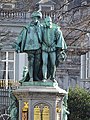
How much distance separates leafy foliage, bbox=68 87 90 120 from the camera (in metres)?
30.3

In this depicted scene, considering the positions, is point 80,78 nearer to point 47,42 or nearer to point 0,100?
point 0,100

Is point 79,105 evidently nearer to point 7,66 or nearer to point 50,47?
point 7,66

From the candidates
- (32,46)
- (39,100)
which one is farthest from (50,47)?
(39,100)

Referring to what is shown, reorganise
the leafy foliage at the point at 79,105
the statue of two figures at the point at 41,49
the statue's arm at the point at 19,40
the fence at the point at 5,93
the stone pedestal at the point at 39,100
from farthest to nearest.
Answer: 1. the fence at the point at 5,93
2. the leafy foliage at the point at 79,105
3. the statue's arm at the point at 19,40
4. the statue of two figures at the point at 41,49
5. the stone pedestal at the point at 39,100

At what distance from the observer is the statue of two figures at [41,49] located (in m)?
16.3

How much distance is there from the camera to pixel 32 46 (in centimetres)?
1628

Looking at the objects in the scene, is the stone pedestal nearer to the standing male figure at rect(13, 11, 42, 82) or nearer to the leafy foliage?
the standing male figure at rect(13, 11, 42, 82)

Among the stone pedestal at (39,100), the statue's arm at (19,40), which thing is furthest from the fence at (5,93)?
the stone pedestal at (39,100)

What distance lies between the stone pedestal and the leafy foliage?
13891 millimetres

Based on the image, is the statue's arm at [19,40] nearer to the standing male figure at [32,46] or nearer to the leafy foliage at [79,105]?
the standing male figure at [32,46]

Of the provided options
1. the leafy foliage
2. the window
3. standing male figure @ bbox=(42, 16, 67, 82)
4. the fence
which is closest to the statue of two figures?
standing male figure @ bbox=(42, 16, 67, 82)

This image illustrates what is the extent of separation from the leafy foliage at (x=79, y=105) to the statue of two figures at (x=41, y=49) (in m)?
13.7

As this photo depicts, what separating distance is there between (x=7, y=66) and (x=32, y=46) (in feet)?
70.3

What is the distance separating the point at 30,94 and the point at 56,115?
79 cm
